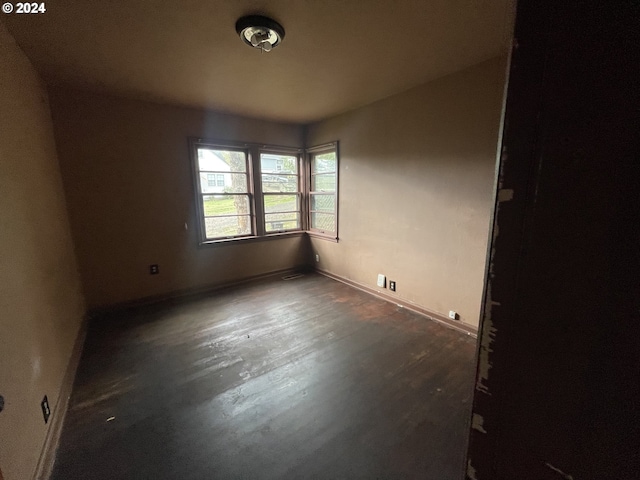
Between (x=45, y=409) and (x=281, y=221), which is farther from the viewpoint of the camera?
(x=281, y=221)

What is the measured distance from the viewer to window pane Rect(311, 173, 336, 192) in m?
3.87

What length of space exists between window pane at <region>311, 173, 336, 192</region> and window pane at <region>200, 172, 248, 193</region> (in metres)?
1.09

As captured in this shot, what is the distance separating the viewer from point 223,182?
11.9 feet

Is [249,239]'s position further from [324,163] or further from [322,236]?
[324,163]

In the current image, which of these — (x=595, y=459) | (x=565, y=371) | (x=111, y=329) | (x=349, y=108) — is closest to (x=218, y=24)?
(x=349, y=108)

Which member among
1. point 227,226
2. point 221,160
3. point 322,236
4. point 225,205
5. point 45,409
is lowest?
point 45,409

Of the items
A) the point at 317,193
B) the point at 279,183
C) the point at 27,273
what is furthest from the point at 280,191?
the point at 27,273

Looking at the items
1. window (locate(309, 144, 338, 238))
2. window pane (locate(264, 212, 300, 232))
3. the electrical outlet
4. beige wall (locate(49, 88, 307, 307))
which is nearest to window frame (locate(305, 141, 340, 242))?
window (locate(309, 144, 338, 238))

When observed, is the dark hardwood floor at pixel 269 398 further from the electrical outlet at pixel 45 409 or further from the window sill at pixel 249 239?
the window sill at pixel 249 239

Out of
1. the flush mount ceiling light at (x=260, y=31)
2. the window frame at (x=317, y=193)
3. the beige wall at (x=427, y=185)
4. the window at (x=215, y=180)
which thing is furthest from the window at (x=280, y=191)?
the flush mount ceiling light at (x=260, y=31)

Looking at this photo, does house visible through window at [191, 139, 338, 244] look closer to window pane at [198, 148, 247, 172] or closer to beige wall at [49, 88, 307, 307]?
window pane at [198, 148, 247, 172]

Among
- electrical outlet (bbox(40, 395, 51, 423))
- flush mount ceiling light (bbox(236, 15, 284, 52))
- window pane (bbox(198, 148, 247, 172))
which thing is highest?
flush mount ceiling light (bbox(236, 15, 284, 52))

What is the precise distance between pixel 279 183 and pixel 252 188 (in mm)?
479

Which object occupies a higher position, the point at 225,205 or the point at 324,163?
the point at 324,163
